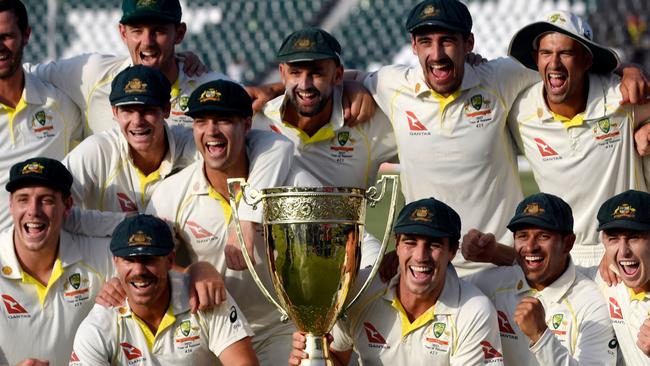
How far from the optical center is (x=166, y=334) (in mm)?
4941

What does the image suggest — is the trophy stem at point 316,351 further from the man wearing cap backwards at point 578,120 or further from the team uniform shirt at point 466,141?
the man wearing cap backwards at point 578,120

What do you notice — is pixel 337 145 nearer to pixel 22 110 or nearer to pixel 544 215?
pixel 544 215

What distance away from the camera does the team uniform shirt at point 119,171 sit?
5.27 metres

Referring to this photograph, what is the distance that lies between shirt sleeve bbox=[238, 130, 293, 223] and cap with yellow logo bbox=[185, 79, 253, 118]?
6.6 inches

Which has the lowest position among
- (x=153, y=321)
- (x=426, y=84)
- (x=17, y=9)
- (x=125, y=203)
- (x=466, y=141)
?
(x=153, y=321)

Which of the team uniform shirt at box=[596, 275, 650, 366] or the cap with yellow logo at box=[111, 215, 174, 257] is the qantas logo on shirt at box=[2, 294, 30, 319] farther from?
the team uniform shirt at box=[596, 275, 650, 366]

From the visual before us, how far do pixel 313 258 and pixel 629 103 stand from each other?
1.73 m

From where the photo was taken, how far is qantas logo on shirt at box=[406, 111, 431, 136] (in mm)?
5723

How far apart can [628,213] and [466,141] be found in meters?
0.99

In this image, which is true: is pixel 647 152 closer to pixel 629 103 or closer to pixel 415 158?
pixel 629 103

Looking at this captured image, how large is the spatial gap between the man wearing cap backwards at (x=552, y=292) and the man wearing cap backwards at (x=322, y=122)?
0.62 meters

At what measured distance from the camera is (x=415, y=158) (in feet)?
18.9

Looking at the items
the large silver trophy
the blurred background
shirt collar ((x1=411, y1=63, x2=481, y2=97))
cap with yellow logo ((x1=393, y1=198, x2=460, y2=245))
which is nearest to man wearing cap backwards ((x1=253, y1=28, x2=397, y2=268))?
shirt collar ((x1=411, y1=63, x2=481, y2=97))

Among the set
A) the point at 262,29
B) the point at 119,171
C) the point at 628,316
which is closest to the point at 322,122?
the point at 119,171
